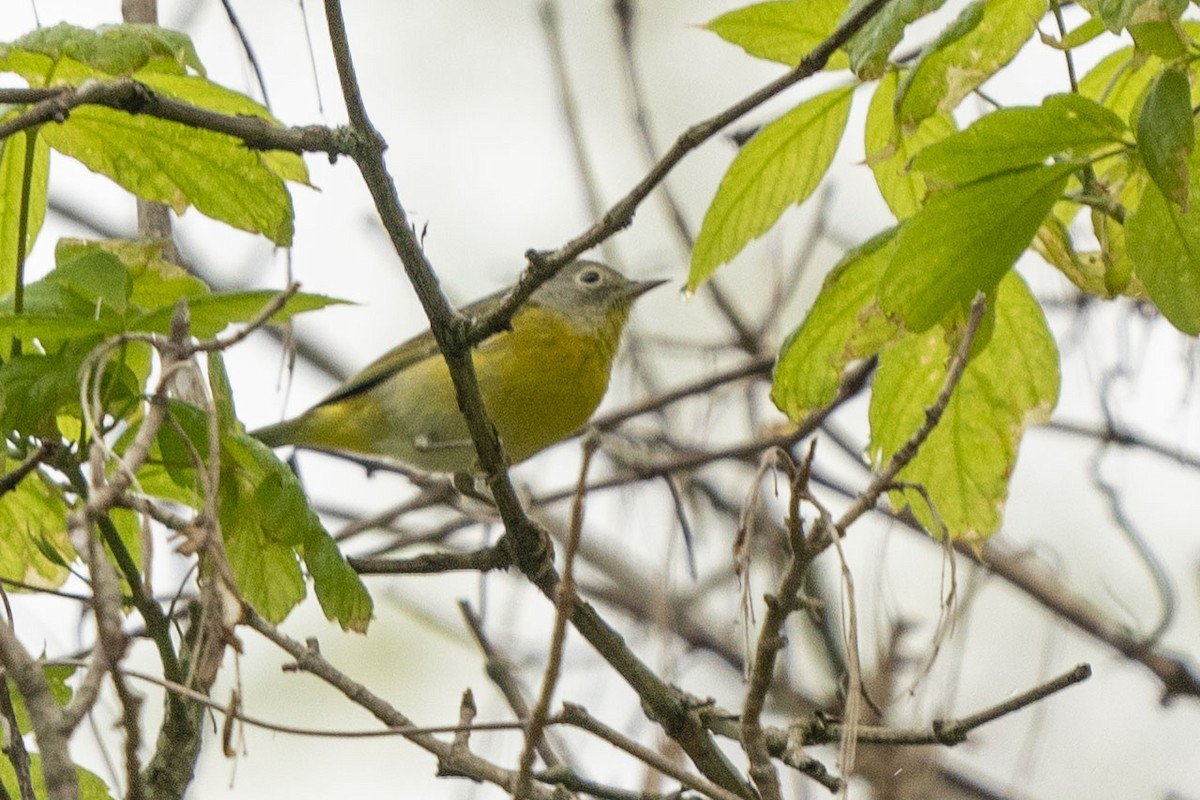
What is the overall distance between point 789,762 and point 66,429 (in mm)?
1178

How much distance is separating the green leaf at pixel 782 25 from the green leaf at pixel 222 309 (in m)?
0.69

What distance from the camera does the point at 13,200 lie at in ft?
7.16

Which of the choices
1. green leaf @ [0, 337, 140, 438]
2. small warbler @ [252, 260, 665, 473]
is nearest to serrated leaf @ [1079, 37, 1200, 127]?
green leaf @ [0, 337, 140, 438]

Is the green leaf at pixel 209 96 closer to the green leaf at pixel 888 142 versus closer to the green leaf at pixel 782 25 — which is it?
the green leaf at pixel 782 25

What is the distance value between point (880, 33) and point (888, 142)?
1.25ft

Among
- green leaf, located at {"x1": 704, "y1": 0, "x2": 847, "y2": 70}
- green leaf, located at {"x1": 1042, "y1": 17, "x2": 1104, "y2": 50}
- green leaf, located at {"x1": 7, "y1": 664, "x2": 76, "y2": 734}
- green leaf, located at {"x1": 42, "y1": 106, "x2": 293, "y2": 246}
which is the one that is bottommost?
green leaf, located at {"x1": 7, "y1": 664, "x2": 76, "y2": 734}

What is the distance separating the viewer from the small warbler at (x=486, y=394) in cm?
538

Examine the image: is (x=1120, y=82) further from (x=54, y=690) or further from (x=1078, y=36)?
(x=54, y=690)

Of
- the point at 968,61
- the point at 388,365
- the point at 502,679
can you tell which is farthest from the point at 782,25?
the point at 388,365

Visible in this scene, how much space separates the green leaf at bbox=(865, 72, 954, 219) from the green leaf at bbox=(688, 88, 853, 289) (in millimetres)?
60

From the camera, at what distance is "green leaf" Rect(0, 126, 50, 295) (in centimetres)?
216

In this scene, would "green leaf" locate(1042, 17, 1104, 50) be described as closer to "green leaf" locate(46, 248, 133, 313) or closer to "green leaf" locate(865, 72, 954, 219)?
"green leaf" locate(865, 72, 954, 219)

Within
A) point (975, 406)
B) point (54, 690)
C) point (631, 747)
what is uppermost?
point (975, 406)

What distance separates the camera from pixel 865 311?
198 centimetres
